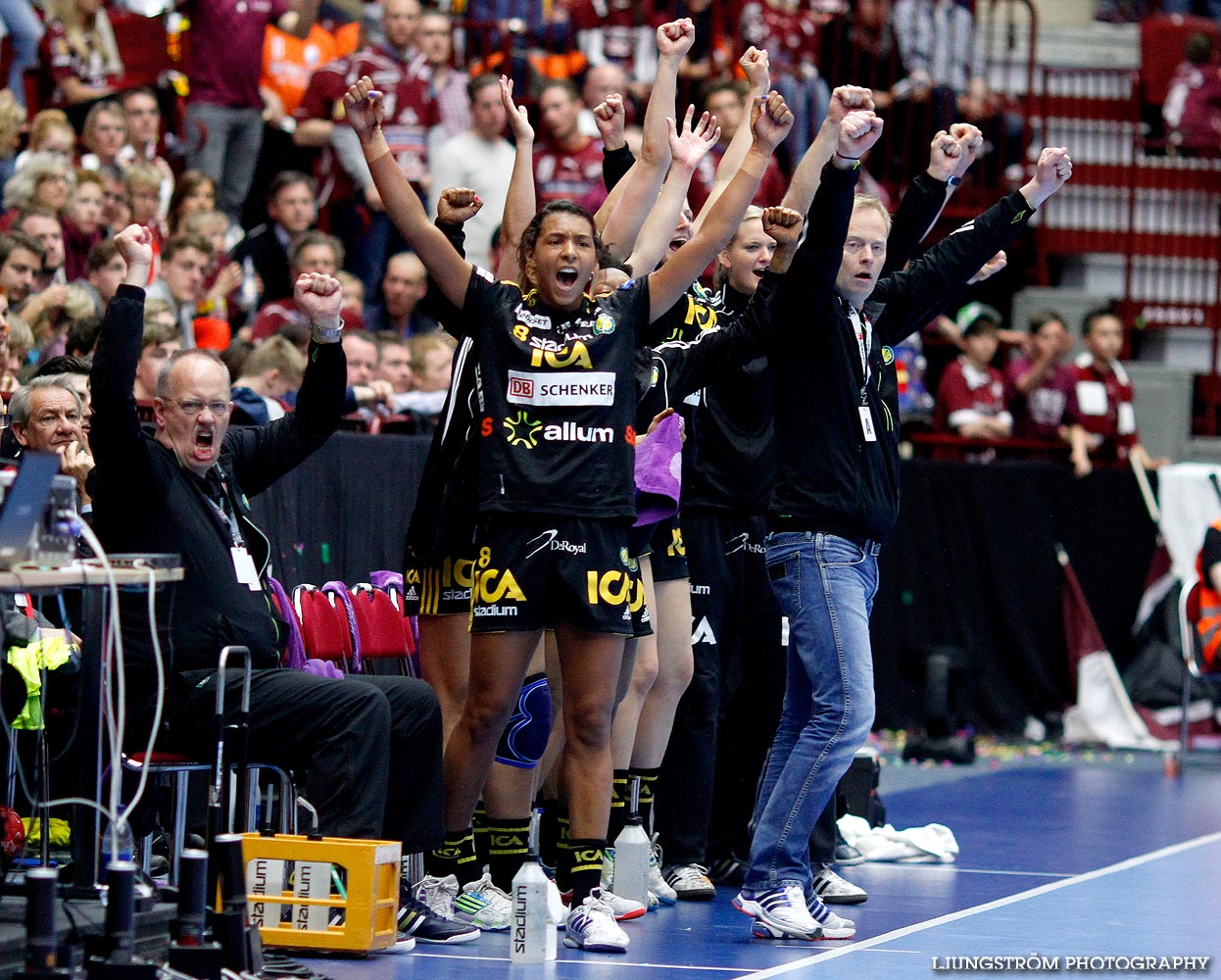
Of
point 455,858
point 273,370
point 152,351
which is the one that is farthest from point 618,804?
point 152,351

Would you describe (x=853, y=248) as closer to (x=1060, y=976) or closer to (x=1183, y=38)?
(x=1060, y=976)

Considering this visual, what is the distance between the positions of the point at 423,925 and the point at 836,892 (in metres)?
1.53

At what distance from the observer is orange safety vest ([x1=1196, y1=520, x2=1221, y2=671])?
10.2 meters

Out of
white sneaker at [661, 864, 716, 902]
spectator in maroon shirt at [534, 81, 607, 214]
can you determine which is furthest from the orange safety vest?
white sneaker at [661, 864, 716, 902]

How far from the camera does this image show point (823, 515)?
19.0 feet

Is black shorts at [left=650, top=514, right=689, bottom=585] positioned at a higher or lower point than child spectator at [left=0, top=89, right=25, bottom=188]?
lower

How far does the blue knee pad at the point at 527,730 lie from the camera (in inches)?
233

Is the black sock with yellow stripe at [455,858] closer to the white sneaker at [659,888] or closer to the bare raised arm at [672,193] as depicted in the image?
the white sneaker at [659,888]

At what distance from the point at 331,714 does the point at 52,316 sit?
11.8 feet

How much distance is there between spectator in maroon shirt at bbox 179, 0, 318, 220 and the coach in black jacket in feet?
20.7

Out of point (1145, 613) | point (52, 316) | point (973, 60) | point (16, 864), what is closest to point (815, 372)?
point (16, 864)

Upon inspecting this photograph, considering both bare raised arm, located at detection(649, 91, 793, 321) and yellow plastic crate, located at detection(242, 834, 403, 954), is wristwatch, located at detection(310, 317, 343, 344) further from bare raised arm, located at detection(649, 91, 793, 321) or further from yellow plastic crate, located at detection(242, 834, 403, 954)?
yellow plastic crate, located at detection(242, 834, 403, 954)

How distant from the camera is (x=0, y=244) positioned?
8.36 metres

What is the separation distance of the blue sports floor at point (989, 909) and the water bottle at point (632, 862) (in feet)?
0.32
